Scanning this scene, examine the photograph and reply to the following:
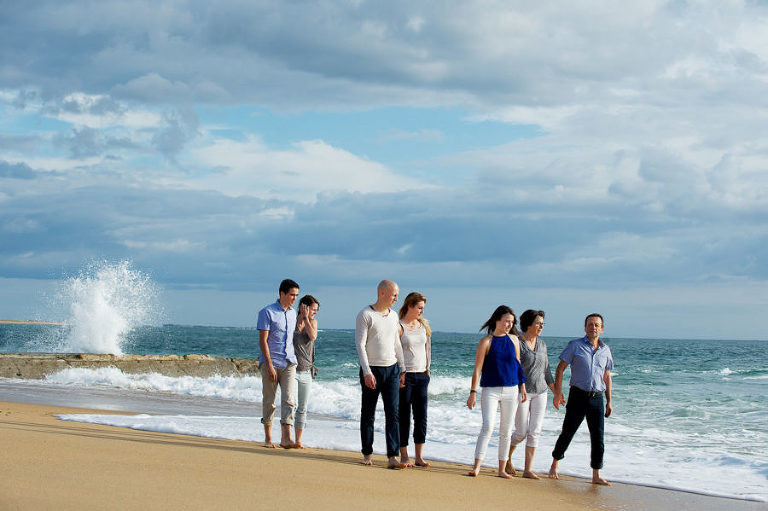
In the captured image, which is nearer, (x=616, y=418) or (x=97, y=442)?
(x=97, y=442)

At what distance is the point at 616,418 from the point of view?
14805 mm

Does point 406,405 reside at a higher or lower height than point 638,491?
higher

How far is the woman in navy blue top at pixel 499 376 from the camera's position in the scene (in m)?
7.26

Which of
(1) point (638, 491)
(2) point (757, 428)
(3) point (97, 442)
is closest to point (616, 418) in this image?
(2) point (757, 428)

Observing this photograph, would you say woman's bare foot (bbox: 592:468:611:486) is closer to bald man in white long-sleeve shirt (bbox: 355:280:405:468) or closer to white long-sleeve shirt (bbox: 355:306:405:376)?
bald man in white long-sleeve shirt (bbox: 355:280:405:468)

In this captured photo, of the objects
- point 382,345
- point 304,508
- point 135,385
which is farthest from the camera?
point 135,385

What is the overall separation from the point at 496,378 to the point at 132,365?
1717 cm

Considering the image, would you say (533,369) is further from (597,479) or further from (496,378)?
(597,479)

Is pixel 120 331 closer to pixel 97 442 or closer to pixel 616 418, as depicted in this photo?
pixel 616 418

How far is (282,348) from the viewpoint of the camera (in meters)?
8.40

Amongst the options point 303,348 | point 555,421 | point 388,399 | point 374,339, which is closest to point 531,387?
point 388,399

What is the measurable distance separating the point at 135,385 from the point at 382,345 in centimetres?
1461

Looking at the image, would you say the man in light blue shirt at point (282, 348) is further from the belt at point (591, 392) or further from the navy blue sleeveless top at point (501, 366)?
the belt at point (591, 392)

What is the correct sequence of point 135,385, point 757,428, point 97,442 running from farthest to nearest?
point 135,385, point 757,428, point 97,442
